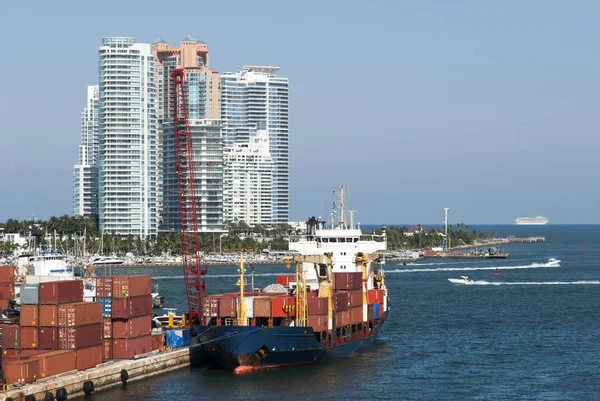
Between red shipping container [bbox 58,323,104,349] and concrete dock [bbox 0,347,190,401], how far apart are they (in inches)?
52.2

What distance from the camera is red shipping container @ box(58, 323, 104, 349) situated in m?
50.3

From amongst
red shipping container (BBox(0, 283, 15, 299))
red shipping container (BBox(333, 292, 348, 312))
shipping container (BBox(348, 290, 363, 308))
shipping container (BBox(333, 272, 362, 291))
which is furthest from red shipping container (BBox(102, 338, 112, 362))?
red shipping container (BBox(0, 283, 15, 299))

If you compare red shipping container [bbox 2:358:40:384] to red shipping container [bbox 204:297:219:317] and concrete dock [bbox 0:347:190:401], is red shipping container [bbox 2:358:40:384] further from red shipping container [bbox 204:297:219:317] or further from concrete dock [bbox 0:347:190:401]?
red shipping container [bbox 204:297:219:317]

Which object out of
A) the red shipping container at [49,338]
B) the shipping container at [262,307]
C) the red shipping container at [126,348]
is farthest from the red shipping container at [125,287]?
the shipping container at [262,307]

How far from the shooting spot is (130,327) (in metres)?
55.3

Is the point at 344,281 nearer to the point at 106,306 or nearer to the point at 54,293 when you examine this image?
the point at 106,306

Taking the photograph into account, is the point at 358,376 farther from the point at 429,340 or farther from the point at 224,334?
the point at 429,340

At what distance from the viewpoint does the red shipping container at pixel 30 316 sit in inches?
2004

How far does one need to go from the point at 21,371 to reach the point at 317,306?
17844 mm

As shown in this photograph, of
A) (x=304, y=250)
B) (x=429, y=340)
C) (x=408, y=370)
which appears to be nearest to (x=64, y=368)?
(x=408, y=370)

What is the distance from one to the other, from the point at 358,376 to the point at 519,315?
1364 inches

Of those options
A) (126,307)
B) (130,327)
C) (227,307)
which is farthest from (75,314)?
(227,307)

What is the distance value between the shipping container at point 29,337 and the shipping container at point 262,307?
12.5 metres

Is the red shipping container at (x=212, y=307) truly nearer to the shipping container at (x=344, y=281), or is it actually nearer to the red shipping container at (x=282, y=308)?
the red shipping container at (x=282, y=308)
